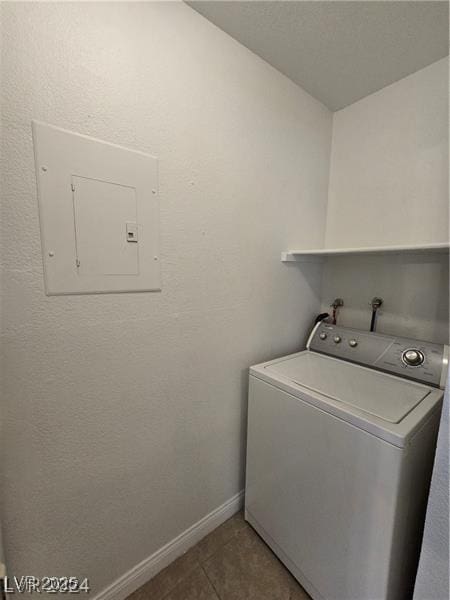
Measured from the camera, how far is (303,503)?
1.02 metres

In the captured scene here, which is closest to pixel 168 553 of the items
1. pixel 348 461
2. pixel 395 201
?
pixel 348 461

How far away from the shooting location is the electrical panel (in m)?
0.75

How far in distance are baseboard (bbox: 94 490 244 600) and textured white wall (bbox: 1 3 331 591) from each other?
1.4 inches

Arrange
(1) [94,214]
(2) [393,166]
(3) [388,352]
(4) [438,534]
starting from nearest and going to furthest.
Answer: (4) [438,534] → (1) [94,214] → (3) [388,352] → (2) [393,166]

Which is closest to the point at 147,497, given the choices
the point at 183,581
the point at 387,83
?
the point at 183,581

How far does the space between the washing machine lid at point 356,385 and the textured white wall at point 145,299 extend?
0.82ft

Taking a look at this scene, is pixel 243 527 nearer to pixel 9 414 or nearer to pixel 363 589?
pixel 363 589

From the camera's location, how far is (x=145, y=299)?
97 centimetres

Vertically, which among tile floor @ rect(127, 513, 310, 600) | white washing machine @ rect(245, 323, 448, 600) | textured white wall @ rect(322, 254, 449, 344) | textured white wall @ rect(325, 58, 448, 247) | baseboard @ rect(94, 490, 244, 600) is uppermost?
textured white wall @ rect(325, 58, 448, 247)

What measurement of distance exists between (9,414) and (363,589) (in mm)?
1283

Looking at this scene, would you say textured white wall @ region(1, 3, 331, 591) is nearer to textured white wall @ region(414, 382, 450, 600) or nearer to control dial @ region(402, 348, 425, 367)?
control dial @ region(402, 348, 425, 367)

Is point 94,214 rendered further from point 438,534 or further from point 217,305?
point 438,534

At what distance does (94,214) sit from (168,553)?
1.48 meters

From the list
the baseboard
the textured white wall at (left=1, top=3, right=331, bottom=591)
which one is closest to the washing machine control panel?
the textured white wall at (left=1, top=3, right=331, bottom=591)
